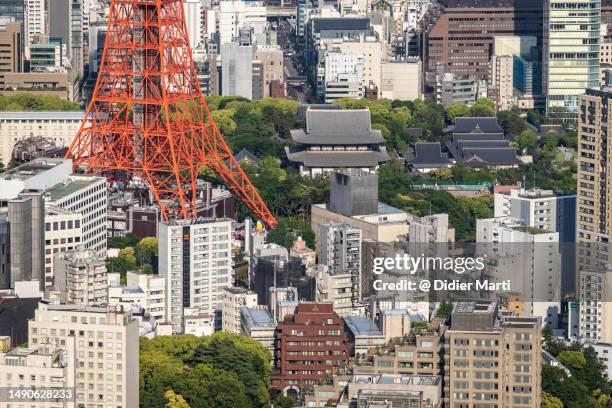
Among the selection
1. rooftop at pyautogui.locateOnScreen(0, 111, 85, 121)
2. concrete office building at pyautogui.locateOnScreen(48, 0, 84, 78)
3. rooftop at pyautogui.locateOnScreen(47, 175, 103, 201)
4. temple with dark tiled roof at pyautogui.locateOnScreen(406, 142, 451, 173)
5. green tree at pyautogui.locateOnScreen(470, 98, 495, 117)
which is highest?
concrete office building at pyautogui.locateOnScreen(48, 0, 84, 78)

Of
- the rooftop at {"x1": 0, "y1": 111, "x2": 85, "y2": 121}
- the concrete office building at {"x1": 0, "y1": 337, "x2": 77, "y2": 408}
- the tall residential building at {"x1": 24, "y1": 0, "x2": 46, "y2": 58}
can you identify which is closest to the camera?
the concrete office building at {"x1": 0, "y1": 337, "x2": 77, "y2": 408}

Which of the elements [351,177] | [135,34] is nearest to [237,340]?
[351,177]

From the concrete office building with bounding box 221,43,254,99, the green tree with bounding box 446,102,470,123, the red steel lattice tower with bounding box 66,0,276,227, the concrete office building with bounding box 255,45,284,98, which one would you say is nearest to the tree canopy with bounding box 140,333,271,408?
the red steel lattice tower with bounding box 66,0,276,227

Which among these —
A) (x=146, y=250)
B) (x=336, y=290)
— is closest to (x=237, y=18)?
(x=146, y=250)

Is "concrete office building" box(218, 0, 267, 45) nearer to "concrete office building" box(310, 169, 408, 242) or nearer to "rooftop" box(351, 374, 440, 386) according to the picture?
"concrete office building" box(310, 169, 408, 242)

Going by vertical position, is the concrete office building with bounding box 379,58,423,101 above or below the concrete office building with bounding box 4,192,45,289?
above

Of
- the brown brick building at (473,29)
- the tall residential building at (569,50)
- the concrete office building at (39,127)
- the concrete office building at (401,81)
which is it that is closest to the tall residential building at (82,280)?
the concrete office building at (39,127)

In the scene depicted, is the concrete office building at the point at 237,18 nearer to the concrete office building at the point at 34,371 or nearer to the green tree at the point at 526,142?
the green tree at the point at 526,142

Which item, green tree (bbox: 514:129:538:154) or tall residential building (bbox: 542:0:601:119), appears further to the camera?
tall residential building (bbox: 542:0:601:119)

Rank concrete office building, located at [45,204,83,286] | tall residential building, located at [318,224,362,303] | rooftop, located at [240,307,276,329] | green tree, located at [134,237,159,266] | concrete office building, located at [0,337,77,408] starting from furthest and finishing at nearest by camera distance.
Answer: green tree, located at [134,237,159,266] < tall residential building, located at [318,224,362,303] < concrete office building, located at [45,204,83,286] < rooftop, located at [240,307,276,329] < concrete office building, located at [0,337,77,408]
